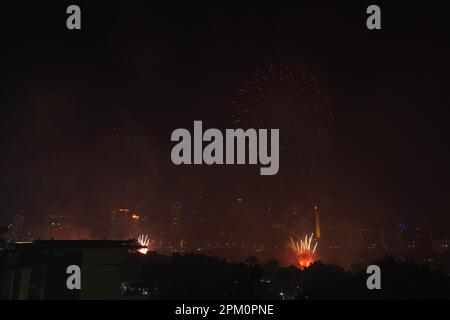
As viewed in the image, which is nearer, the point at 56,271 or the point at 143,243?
the point at 56,271

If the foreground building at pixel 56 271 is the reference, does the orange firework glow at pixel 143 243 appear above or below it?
above

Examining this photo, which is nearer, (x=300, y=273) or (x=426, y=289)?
(x=426, y=289)

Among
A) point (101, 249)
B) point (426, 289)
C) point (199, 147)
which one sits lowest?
point (426, 289)

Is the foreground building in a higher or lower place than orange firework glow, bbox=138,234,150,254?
lower

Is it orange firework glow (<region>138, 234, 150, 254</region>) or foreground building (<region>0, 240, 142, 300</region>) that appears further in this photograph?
orange firework glow (<region>138, 234, 150, 254</region>)

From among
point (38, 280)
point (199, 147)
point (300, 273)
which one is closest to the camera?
point (199, 147)

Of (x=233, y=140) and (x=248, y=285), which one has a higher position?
(x=233, y=140)

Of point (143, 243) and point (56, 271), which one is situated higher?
point (143, 243)

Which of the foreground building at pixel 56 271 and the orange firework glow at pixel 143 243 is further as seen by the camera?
the orange firework glow at pixel 143 243
